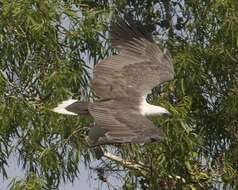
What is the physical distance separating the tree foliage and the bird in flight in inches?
10.4

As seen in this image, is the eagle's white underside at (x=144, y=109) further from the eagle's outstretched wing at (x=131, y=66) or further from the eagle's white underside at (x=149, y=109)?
the eagle's outstretched wing at (x=131, y=66)

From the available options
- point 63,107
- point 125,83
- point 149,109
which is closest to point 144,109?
point 149,109

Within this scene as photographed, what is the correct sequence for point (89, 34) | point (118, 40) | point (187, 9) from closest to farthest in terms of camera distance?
1. point (118, 40)
2. point (89, 34)
3. point (187, 9)

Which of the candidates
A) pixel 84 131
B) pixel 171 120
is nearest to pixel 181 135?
pixel 171 120

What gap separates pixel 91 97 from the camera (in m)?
7.61

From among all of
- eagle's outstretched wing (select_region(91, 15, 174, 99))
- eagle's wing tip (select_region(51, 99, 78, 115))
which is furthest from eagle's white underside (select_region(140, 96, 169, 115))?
eagle's wing tip (select_region(51, 99, 78, 115))

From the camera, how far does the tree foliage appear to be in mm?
7430

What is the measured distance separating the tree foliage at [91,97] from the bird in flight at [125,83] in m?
0.26

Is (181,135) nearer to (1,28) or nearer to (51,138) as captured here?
(51,138)

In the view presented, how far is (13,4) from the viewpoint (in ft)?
24.7

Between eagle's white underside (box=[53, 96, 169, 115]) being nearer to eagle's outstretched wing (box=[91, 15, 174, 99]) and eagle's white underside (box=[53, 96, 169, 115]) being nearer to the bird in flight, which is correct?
the bird in flight

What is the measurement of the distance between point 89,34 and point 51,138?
2.17 feet

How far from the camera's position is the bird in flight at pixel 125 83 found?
6.46m

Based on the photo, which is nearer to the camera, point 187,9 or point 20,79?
point 20,79
